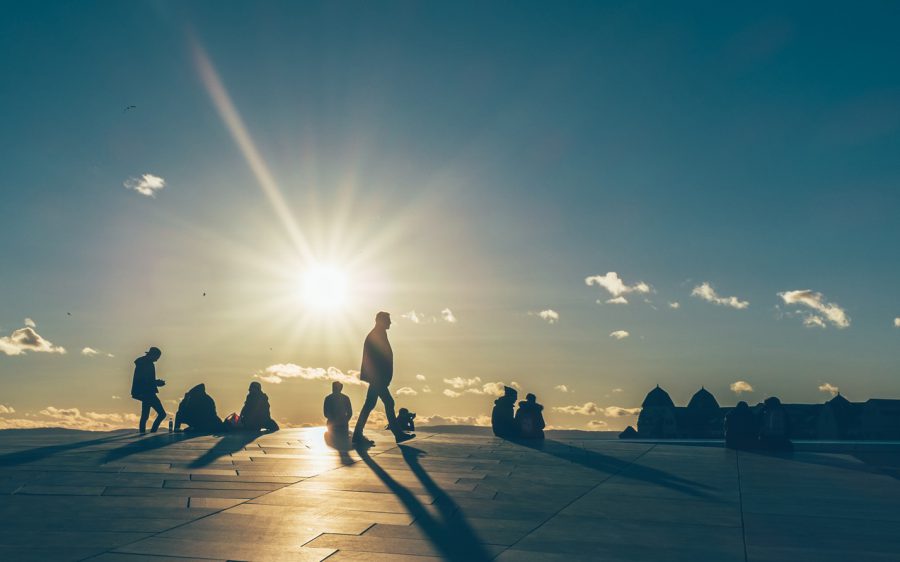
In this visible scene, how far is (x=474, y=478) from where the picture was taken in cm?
1019

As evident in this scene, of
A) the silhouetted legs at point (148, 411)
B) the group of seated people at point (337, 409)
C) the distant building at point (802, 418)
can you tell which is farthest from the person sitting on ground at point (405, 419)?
the distant building at point (802, 418)

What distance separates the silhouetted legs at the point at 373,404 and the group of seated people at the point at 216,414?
509 centimetres

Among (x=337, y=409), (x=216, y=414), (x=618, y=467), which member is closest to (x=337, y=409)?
(x=337, y=409)

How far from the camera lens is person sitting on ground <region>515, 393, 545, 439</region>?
17.9 meters

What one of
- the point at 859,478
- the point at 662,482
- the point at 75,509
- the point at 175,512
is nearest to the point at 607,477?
the point at 662,482

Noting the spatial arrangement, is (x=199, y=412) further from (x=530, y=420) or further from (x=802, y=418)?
(x=802, y=418)

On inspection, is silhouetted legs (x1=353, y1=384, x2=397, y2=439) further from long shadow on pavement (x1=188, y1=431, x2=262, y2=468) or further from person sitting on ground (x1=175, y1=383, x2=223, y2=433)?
person sitting on ground (x1=175, y1=383, x2=223, y2=433)

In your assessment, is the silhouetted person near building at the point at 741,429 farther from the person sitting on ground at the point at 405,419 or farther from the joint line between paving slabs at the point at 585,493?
the person sitting on ground at the point at 405,419

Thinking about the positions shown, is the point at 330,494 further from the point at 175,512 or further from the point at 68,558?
the point at 68,558

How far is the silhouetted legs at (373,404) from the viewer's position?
14.6m

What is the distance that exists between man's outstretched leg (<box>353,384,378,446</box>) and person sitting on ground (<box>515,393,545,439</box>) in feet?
13.7

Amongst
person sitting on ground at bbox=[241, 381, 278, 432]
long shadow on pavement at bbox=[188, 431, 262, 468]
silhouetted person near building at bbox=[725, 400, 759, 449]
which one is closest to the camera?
long shadow on pavement at bbox=[188, 431, 262, 468]

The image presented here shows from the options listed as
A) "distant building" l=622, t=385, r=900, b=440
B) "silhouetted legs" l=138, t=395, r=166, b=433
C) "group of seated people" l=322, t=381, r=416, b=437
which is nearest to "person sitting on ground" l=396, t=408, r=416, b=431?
"group of seated people" l=322, t=381, r=416, b=437

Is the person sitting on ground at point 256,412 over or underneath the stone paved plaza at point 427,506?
over
